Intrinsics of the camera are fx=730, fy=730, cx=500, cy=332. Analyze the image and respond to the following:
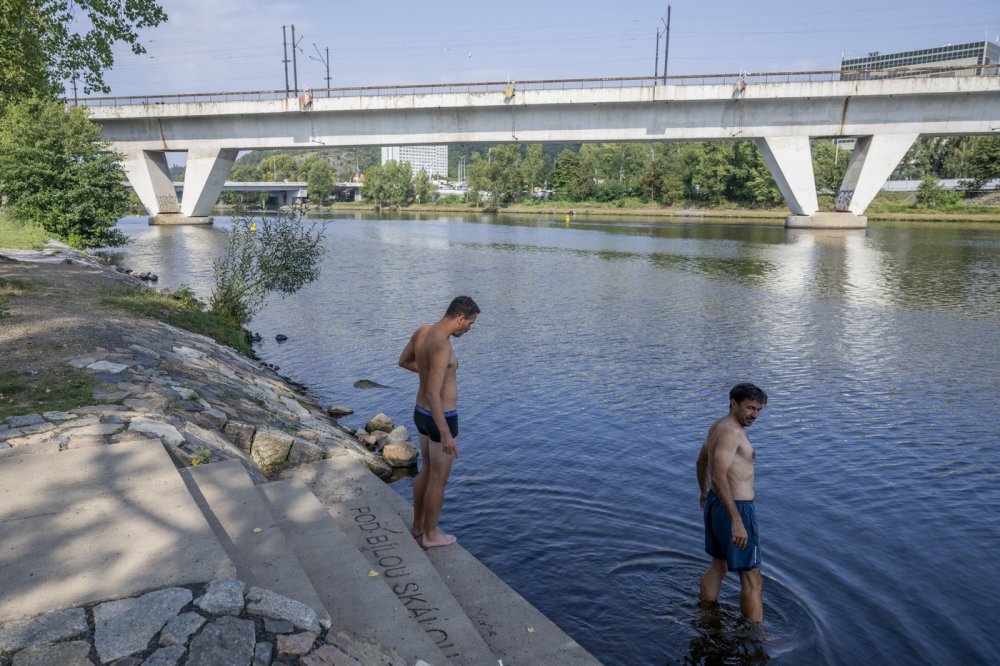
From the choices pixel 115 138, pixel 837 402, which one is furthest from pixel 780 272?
pixel 115 138

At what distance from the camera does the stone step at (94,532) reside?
4.09 meters

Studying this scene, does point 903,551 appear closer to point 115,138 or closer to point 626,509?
point 626,509

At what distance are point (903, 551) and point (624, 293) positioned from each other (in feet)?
61.9

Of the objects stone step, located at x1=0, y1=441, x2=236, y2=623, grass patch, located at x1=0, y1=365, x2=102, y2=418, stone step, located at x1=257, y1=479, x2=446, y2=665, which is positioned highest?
stone step, located at x1=0, y1=441, x2=236, y2=623

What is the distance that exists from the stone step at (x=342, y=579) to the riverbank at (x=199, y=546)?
14mm

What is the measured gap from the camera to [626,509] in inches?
352

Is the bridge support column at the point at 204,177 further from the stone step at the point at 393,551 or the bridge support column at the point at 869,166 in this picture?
the stone step at the point at 393,551

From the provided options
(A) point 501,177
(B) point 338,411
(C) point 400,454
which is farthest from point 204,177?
(A) point 501,177

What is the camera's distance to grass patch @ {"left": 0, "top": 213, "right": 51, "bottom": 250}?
24.8m

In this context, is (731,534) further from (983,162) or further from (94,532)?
(983,162)

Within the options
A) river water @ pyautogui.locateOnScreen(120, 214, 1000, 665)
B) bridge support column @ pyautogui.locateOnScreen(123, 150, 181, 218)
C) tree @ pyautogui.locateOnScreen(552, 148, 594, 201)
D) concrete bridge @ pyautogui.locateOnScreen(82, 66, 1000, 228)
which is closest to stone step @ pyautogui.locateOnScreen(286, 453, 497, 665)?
river water @ pyautogui.locateOnScreen(120, 214, 1000, 665)

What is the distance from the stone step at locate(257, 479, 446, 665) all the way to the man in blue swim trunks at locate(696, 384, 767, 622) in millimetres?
2640

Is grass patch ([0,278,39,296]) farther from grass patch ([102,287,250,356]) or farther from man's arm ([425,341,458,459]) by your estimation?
man's arm ([425,341,458,459])

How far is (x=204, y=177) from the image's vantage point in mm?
56406
